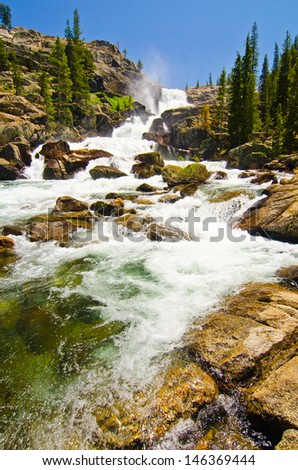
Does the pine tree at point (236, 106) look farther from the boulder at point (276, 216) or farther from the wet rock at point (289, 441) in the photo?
the wet rock at point (289, 441)

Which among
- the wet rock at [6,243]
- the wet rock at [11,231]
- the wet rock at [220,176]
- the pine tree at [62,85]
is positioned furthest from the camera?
the pine tree at [62,85]

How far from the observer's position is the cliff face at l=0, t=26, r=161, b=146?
35219 millimetres

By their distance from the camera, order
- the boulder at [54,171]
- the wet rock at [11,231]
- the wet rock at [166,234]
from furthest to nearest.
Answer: the boulder at [54,171] < the wet rock at [11,231] < the wet rock at [166,234]

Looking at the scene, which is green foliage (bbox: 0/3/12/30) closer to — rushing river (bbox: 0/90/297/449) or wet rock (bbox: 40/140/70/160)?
wet rock (bbox: 40/140/70/160)

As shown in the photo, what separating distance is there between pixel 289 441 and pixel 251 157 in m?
32.1

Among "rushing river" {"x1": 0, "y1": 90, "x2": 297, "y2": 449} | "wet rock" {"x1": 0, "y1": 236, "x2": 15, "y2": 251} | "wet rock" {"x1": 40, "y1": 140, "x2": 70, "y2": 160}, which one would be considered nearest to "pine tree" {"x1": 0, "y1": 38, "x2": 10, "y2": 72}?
"wet rock" {"x1": 40, "y1": 140, "x2": 70, "y2": 160}

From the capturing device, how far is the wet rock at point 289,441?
3.01m

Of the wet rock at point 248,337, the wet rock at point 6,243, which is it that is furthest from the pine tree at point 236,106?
the wet rock at point 248,337

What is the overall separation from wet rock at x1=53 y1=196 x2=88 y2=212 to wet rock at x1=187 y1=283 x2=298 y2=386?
12.0m

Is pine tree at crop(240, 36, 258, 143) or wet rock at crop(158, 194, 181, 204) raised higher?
pine tree at crop(240, 36, 258, 143)

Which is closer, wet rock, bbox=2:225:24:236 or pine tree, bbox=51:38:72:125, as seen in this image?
wet rock, bbox=2:225:24:236

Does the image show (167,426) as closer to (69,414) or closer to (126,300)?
(69,414)

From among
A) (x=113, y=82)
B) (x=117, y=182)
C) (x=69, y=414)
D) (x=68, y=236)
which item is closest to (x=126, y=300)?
(x=69, y=414)

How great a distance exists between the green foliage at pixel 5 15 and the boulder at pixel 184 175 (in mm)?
125985
